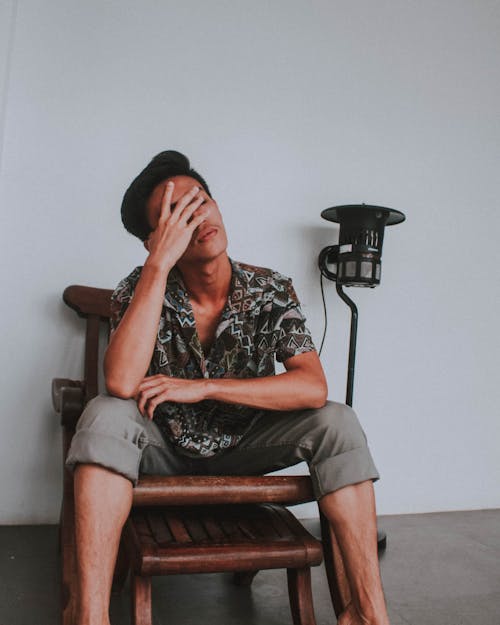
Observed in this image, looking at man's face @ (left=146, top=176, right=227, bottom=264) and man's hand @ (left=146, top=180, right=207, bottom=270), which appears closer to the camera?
man's hand @ (left=146, top=180, right=207, bottom=270)

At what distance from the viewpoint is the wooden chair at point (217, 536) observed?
143 centimetres

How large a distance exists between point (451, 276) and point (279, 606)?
5.93 feet

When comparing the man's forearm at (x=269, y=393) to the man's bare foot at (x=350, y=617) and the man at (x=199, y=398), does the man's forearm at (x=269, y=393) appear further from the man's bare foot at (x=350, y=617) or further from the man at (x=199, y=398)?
the man's bare foot at (x=350, y=617)

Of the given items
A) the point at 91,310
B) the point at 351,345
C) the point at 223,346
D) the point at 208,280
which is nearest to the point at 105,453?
the point at 223,346

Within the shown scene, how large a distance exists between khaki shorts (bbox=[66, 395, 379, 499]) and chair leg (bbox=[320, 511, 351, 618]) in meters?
0.14

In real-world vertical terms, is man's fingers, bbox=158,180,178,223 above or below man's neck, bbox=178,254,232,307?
above

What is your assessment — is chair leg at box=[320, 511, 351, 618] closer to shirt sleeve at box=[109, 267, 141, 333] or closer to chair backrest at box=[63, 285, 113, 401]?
shirt sleeve at box=[109, 267, 141, 333]

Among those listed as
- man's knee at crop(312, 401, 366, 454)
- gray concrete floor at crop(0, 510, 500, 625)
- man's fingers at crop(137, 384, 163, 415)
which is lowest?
gray concrete floor at crop(0, 510, 500, 625)

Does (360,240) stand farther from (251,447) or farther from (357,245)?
(251,447)

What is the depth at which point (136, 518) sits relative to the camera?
163cm

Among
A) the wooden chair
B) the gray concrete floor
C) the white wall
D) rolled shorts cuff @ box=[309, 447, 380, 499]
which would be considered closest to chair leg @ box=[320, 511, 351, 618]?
the wooden chair

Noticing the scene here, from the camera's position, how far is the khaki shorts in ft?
4.57

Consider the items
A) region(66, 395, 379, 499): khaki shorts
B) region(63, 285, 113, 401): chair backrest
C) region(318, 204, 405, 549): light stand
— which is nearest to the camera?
region(66, 395, 379, 499): khaki shorts

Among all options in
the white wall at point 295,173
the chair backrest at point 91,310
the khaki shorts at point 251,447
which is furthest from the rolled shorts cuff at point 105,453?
the white wall at point 295,173
